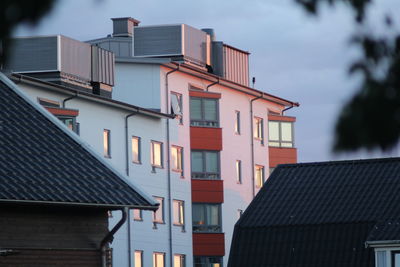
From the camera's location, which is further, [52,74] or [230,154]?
[230,154]

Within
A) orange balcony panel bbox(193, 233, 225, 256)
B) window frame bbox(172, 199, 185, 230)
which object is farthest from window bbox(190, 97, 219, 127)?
orange balcony panel bbox(193, 233, 225, 256)

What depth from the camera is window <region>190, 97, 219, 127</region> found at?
6775 centimetres

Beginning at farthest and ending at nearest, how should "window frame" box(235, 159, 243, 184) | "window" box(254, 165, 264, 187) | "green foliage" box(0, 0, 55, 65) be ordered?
"window" box(254, 165, 264, 187), "window frame" box(235, 159, 243, 184), "green foliage" box(0, 0, 55, 65)

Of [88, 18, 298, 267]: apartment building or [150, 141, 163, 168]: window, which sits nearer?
[150, 141, 163, 168]: window

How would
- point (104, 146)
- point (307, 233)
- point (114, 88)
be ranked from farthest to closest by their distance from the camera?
point (114, 88)
point (104, 146)
point (307, 233)

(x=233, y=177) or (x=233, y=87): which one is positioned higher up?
(x=233, y=87)

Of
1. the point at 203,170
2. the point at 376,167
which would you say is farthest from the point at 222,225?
the point at 376,167

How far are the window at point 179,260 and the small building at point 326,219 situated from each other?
48.9ft

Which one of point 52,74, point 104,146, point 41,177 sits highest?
point 52,74

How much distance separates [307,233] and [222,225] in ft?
70.1

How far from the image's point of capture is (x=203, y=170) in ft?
222

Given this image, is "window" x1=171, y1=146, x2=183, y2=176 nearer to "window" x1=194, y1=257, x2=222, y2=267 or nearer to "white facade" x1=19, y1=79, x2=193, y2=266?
"white facade" x1=19, y1=79, x2=193, y2=266

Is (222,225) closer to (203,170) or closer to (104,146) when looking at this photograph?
(203,170)

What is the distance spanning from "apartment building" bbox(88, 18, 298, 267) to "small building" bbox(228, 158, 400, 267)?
50.8 ft
